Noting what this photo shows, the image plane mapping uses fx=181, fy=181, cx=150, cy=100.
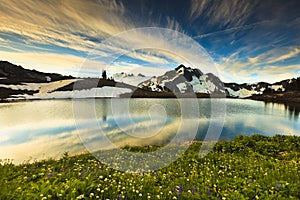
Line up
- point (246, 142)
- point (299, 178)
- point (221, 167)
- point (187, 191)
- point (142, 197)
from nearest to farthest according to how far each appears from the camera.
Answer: point (142, 197)
point (187, 191)
point (299, 178)
point (221, 167)
point (246, 142)

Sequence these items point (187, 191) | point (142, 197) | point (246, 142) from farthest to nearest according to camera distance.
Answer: point (246, 142), point (187, 191), point (142, 197)

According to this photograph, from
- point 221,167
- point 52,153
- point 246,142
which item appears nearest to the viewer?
point 221,167

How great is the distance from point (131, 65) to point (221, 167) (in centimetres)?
809

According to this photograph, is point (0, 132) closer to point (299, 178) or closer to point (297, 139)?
point (299, 178)

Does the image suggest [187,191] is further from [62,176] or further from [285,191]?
[62,176]

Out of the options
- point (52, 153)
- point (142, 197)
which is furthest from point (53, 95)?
point (142, 197)

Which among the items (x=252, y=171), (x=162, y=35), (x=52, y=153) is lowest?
(x=52, y=153)

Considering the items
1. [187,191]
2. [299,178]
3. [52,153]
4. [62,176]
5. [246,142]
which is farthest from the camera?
[52,153]

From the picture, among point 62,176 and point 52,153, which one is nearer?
point 62,176

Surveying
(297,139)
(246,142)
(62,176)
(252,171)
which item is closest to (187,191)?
(252,171)

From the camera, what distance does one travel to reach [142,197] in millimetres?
5102

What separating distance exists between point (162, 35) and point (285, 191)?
9.30 metres

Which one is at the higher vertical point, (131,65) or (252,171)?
(131,65)

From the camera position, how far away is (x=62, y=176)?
656cm
